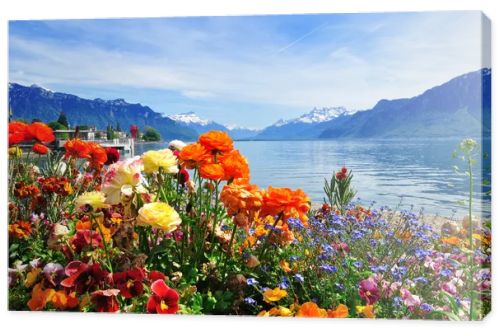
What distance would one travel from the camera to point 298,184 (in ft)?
12.7

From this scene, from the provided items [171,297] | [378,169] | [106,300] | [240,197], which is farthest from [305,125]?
[106,300]

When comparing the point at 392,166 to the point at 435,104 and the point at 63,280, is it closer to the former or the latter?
the point at 435,104

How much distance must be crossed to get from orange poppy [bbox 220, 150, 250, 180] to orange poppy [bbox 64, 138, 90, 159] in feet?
3.43

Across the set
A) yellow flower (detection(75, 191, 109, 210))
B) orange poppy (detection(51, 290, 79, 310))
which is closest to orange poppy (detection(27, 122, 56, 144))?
yellow flower (detection(75, 191, 109, 210))

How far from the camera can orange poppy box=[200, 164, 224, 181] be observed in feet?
10.6

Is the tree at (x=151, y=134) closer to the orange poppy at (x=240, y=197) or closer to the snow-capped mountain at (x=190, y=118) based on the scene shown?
the snow-capped mountain at (x=190, y=118)

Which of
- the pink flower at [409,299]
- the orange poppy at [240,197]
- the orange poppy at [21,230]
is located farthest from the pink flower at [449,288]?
the orange poppy at [21,230]

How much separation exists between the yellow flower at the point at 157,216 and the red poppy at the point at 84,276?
0.33 metres

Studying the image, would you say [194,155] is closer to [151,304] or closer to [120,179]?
[120,179]

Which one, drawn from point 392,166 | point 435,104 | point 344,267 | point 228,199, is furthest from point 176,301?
point 435,104

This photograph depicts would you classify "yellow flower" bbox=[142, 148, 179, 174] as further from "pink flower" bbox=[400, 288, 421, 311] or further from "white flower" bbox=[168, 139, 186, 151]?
"pink flower" bbox=[400, 288, 421, 311]

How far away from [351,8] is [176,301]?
1.92m

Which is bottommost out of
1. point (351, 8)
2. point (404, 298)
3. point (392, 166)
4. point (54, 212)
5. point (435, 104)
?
point (404, 298)

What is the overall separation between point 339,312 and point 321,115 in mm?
1155
